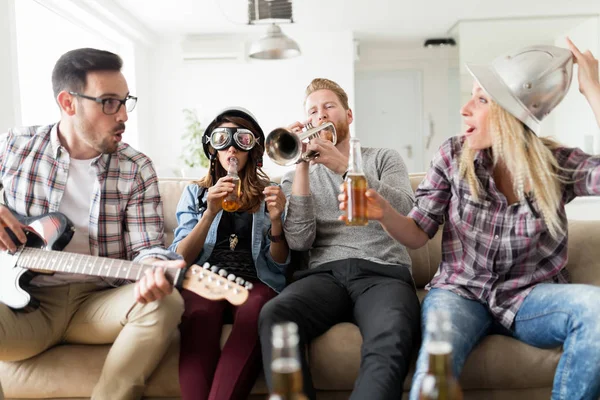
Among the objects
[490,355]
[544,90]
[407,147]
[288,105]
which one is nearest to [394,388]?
[490,355]

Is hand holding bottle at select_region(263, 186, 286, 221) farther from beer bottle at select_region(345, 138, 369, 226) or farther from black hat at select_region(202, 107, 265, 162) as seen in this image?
beer bottle at select_region(345, 138, 369, 226)

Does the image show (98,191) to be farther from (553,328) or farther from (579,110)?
(579,110)

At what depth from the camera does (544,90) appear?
1.70 m

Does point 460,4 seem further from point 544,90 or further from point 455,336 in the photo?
point 455,336

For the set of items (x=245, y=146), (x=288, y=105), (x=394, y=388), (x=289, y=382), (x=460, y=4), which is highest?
(x=460, y=4)

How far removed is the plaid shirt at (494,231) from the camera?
1787 millimetres

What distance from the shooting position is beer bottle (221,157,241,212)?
6.82 ft

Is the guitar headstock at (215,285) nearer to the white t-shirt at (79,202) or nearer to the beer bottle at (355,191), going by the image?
the beer bottle at (355,191)

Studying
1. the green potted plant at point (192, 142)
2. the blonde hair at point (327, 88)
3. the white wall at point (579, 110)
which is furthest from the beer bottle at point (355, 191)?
the white wall at point (579, 110)

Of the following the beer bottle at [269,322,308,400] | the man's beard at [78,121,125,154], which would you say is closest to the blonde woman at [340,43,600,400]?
the beer bottle at [269,322,308,400]

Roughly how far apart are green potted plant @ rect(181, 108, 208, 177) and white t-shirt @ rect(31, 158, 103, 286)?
500 centimetres

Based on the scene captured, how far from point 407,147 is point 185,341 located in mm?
6951

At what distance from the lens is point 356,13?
258 inches

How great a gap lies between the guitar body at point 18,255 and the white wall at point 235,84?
562 cm
